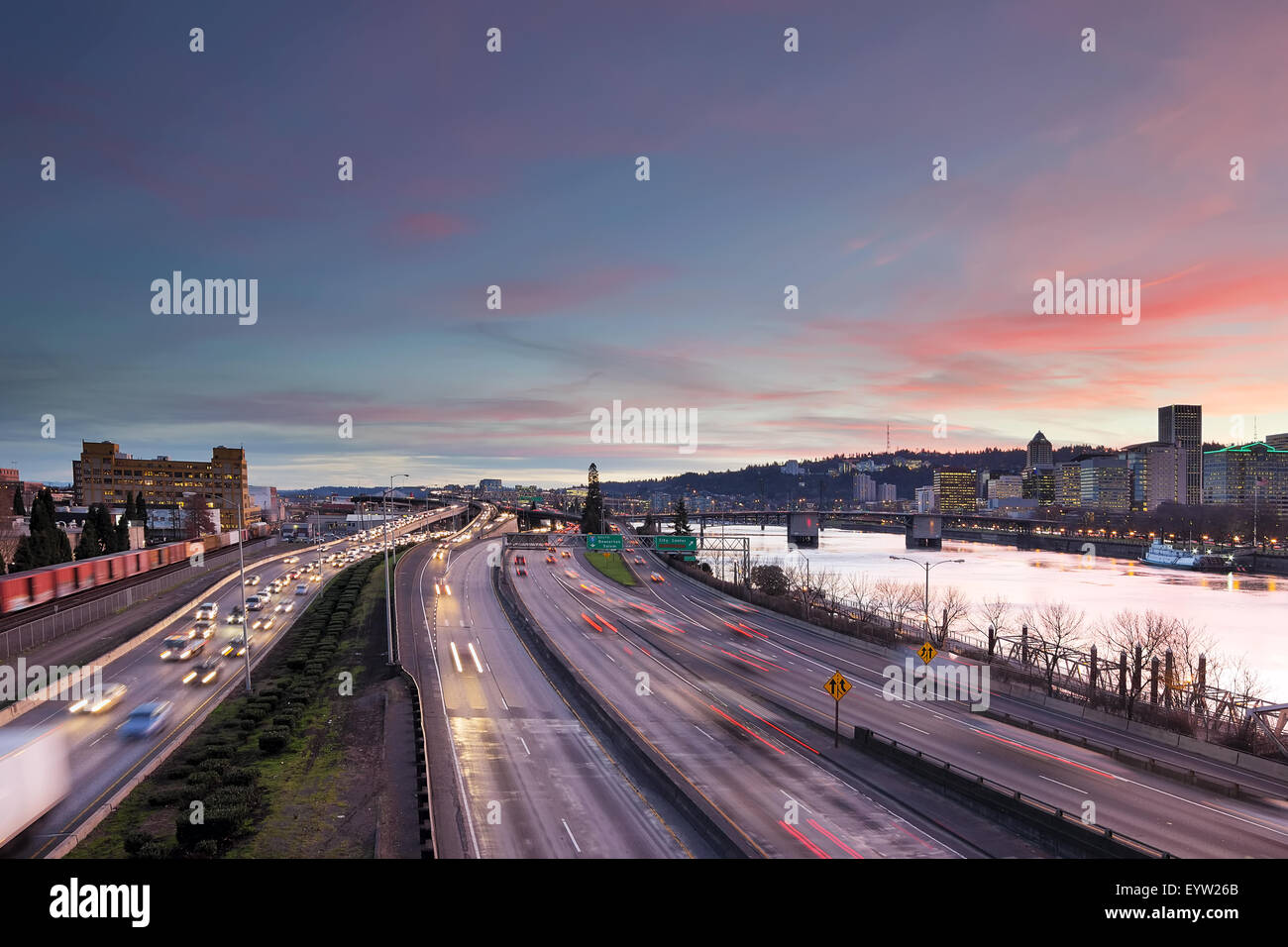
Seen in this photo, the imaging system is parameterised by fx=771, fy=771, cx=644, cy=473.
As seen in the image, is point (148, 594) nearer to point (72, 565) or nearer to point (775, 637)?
point (72, 565)

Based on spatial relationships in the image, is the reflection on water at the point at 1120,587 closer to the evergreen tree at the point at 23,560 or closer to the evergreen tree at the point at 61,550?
the evergreen tree at the point at 23,560

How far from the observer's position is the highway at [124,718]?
Result: 61.7 feet

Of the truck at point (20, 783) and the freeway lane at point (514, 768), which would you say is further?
the freeway lane at point (514, 768)

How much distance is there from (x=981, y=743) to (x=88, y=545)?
72.9m

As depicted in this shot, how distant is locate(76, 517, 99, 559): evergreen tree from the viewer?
2623 inches

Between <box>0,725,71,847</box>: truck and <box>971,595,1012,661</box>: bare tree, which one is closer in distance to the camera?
<box>0,725,71,847</box>: truck

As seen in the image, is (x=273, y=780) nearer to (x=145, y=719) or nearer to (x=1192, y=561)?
(x=145, y=719)

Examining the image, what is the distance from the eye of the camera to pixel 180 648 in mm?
39875

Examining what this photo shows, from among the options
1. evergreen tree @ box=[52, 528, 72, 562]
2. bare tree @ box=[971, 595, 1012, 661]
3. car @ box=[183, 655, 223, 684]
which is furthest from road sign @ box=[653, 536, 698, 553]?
evergreen tree @ box=[52, 528, 72, 562]

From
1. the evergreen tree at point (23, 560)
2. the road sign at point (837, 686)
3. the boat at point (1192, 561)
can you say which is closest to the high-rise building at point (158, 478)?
the evergreen tree at point (23, 560)

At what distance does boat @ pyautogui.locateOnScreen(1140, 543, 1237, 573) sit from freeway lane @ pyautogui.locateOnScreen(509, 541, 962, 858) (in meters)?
125

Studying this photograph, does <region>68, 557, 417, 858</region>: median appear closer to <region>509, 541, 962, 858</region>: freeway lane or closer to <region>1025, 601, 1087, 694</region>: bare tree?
<region>509, 541, 962, 858</region>: freeway lane

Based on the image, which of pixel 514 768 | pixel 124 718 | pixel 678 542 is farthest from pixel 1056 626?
pixel 124 718

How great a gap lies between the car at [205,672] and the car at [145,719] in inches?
180
